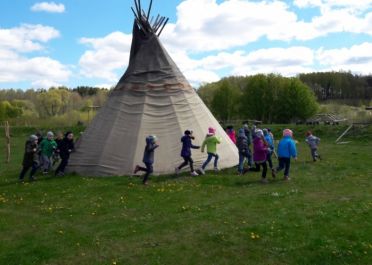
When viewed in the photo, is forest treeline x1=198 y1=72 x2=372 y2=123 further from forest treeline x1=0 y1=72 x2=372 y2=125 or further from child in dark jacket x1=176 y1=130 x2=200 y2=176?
child in dark jacket x1=176 y1=130 x2=200 y2=176

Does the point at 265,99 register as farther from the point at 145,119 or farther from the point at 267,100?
the point at 145,119

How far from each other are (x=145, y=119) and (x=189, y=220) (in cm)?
811

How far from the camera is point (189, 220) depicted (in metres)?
10.5

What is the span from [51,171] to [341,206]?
12239 mm

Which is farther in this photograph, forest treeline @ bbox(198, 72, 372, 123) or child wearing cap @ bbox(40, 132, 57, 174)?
forest treeline @ bbox(198, 72, 372, 123)

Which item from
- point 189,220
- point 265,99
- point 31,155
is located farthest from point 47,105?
point 189,220

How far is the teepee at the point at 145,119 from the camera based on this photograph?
1744 centimetres

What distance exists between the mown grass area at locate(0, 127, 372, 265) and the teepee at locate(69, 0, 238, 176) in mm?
1332

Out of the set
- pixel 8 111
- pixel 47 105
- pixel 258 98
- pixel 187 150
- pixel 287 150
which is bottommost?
pixel 187 150

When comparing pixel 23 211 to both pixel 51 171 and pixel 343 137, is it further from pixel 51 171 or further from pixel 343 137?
pixel 343 137

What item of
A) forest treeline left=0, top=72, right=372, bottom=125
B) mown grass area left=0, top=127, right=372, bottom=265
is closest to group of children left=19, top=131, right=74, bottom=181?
mown grass area left=0, top=127, right=372, bottom=265

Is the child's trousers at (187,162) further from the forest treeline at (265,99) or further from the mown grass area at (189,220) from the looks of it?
the forest treeline at (265,99)

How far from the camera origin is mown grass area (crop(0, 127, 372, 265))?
27.3 ft

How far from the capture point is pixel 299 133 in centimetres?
4409
